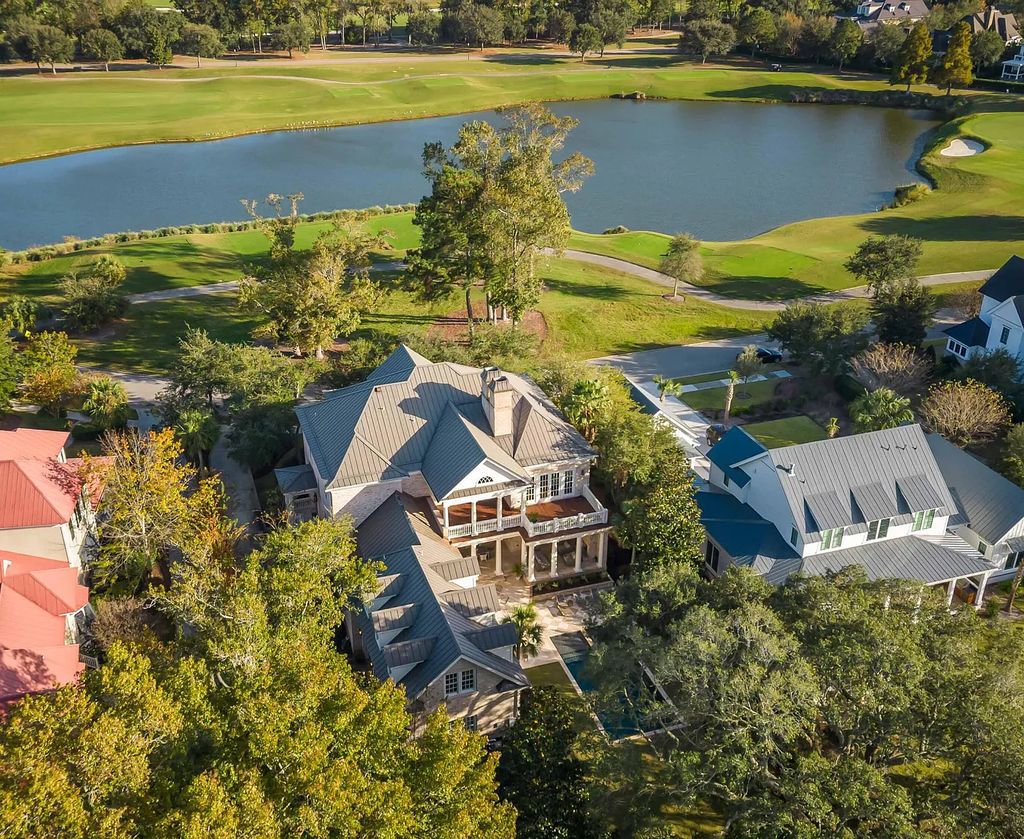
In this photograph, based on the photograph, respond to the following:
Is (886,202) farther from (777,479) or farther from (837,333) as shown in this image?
(777,479)

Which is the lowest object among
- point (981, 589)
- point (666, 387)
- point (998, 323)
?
point (981, 589)

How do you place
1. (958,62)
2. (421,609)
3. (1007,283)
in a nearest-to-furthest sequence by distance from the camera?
(421,609)
(1007,283)
(958,62)

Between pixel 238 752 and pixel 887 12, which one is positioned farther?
pixel 887 12

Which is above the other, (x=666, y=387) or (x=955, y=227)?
(x=955, y=227)

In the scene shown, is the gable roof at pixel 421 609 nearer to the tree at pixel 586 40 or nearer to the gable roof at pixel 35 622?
the gable roof at pixel 35 622

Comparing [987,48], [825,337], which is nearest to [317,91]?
[987,48]

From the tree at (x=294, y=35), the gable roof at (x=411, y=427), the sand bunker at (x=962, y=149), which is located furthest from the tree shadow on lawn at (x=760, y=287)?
the tree at (x=294, y=35)

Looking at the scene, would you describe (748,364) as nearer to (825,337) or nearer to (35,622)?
(825,337)

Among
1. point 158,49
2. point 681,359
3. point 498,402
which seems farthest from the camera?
point 158,49
